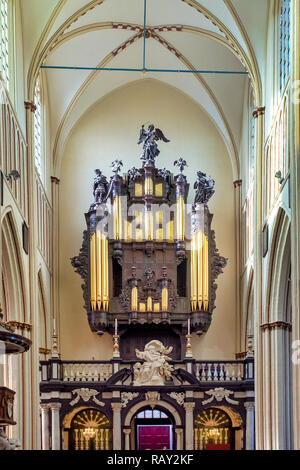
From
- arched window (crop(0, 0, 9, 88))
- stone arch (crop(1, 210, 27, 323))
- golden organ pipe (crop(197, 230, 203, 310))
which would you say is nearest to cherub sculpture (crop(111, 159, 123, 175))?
golden organ pipe (crop(197, 230, 203, 310))

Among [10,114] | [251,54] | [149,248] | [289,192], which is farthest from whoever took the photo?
[149,248]

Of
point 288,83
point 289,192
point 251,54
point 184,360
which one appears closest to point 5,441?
point 289,192

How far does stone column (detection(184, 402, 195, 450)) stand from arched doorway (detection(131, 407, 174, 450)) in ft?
2.74

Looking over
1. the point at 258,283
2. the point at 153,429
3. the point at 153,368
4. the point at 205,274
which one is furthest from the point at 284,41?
the point at 153,429

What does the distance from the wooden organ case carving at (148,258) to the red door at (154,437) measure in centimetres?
331

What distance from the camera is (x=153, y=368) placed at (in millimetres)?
29438

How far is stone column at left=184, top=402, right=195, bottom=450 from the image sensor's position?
28812mm

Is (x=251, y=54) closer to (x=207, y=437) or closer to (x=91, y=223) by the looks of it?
(x=91, y=223)

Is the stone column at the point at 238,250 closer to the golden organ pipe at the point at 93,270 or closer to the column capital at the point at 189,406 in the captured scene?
the column capital at the point at 189,406

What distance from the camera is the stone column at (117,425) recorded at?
28.8 metres

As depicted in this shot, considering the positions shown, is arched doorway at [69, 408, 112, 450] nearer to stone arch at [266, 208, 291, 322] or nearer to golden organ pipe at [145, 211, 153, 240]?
golden organ pipe at [145, 211, 153, 240]

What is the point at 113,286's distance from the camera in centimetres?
3212

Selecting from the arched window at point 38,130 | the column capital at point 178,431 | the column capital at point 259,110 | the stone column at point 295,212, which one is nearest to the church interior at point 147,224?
the column capital at point 178,431

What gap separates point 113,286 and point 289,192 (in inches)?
451
